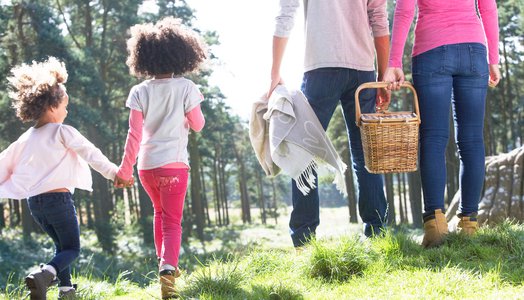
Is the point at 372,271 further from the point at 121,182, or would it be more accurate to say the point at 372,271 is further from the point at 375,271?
the point at 121,182

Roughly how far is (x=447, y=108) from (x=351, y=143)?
29.3 inches

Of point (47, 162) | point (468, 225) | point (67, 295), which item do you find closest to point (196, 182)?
point (67, 295)

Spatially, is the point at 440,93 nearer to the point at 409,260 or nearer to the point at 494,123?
the point at 409,260

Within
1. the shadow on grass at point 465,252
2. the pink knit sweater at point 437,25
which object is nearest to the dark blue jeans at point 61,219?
the shadow on grass at point 465,252

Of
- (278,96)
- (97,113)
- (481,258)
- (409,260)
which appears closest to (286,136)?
(278,96)

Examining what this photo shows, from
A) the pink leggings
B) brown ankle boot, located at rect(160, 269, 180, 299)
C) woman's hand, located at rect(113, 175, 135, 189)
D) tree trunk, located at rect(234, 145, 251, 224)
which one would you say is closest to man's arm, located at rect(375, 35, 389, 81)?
the pink leggings

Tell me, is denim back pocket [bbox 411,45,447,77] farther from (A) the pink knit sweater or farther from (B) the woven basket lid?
(B) the woven basket lid

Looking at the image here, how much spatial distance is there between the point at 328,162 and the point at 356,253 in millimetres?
711

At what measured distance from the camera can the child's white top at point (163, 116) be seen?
371cm

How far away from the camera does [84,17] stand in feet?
77.8

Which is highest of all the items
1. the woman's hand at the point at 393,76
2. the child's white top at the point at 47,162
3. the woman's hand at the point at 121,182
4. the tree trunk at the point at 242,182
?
the woman's hand at the point at 393,76

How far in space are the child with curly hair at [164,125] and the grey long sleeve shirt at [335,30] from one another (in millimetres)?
768

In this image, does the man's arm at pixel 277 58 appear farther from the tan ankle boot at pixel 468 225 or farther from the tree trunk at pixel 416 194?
the tree trunk at pixel 416 194

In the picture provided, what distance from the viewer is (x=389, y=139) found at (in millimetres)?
3611
